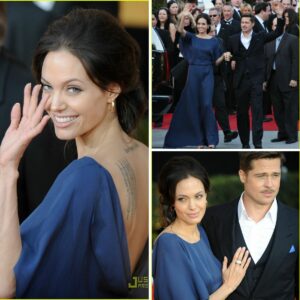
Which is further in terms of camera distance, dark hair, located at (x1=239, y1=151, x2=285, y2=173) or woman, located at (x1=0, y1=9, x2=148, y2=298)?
dark hair, located at (x1=239, y1=151, x2=285, y2=173)

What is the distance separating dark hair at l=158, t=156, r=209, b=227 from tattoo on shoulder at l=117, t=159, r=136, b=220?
15 cm

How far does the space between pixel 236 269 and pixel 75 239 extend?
3.02 ft

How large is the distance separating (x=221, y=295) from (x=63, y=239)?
0.93 metres

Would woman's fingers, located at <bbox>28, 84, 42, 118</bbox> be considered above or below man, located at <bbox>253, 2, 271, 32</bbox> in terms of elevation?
below

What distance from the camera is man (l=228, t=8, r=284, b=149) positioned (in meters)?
3.26

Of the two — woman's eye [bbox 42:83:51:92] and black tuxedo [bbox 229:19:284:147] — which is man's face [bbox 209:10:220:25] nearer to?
black tuxedo [bbox 229:19:284:147]

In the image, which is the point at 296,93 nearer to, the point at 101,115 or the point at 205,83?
the point at 205,83

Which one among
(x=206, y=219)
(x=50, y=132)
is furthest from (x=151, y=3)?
(x=206, y=219)

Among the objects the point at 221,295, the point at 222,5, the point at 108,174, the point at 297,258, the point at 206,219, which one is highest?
the point at 222,5

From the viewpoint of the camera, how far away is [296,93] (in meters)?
3.28

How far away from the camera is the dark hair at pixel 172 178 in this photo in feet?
10.5

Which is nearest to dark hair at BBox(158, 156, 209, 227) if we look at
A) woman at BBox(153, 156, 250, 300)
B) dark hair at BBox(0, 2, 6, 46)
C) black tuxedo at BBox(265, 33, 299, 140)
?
woman at BBox(153, 156, 250, 300)

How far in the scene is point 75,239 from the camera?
3.06 meters

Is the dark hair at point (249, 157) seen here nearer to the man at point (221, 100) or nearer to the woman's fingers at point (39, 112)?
the man at point (221, 100)
